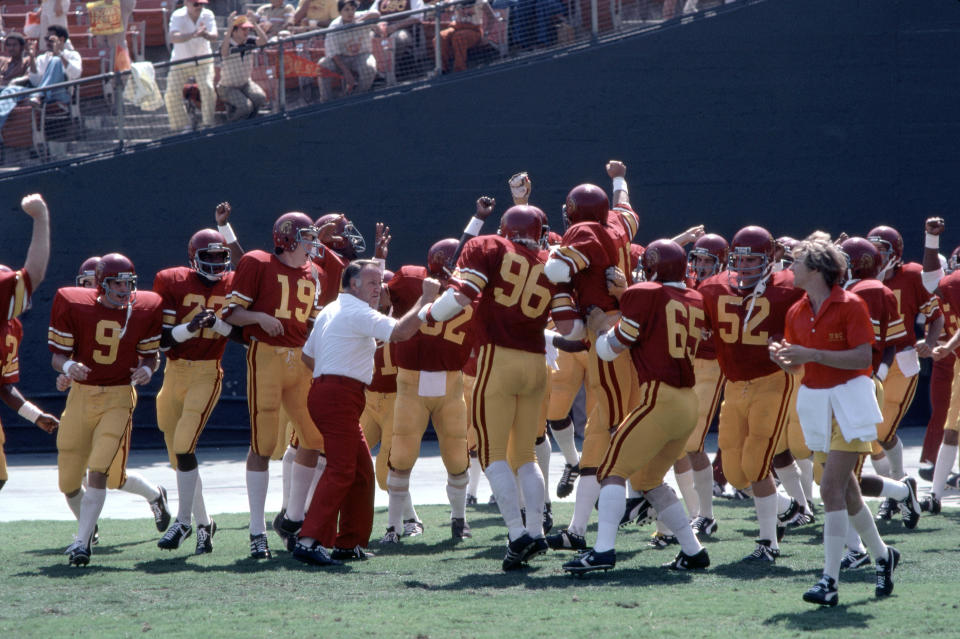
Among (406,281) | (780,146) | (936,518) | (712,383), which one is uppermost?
(780,146)

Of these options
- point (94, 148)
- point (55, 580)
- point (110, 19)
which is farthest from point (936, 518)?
point (110, 19)

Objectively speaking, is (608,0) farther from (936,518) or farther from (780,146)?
(936,518)

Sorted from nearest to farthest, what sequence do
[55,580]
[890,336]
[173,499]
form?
[55,580] < [890,336] < [173,499]

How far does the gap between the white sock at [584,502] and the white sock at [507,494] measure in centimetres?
59

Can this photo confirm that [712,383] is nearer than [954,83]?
Yes

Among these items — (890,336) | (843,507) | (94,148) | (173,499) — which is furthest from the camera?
(94,148)

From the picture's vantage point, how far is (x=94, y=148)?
44.8 feet

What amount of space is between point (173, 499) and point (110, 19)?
6.87 m

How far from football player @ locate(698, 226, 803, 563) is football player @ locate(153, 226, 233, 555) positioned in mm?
3208

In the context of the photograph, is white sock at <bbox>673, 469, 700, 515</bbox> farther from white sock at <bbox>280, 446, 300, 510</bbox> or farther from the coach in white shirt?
white sock at <bbox>280, 446, 300, 510</bbox>

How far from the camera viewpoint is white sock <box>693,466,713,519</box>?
8023mm

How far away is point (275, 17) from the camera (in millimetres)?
15062

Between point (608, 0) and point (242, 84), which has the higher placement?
point (608, 0)

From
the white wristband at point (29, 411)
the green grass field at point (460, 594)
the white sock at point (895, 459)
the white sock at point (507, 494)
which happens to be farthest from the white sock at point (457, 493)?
the white sock at point (895, 459)
